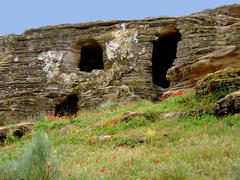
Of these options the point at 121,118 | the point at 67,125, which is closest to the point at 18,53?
the point at 67,125

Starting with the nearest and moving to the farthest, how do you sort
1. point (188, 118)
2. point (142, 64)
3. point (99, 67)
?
point (188, 118)
point (142, 64)
point (99, 67)

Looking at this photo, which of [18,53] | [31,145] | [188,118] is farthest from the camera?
[18,53]

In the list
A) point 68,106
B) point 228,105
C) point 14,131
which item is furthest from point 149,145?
point 68,106

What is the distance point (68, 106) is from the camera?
27.1 metres

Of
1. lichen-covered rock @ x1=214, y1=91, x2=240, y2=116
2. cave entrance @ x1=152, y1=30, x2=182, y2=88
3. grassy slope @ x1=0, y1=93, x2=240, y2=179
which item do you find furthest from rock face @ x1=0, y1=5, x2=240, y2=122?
lichen-covered rock @ x1=214, y1=91, x2=240, y2=116

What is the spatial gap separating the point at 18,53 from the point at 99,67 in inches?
201

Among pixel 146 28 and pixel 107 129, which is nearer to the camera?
pixel 107 129

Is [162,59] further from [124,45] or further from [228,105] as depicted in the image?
[228,105]

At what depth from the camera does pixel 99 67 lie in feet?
102

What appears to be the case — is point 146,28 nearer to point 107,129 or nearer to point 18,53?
point 18,53

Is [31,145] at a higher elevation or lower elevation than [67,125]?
higher

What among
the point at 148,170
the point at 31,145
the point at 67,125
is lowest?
the point at 67,125

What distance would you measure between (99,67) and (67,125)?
11.7 meters

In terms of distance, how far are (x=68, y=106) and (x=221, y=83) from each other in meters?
11.2
